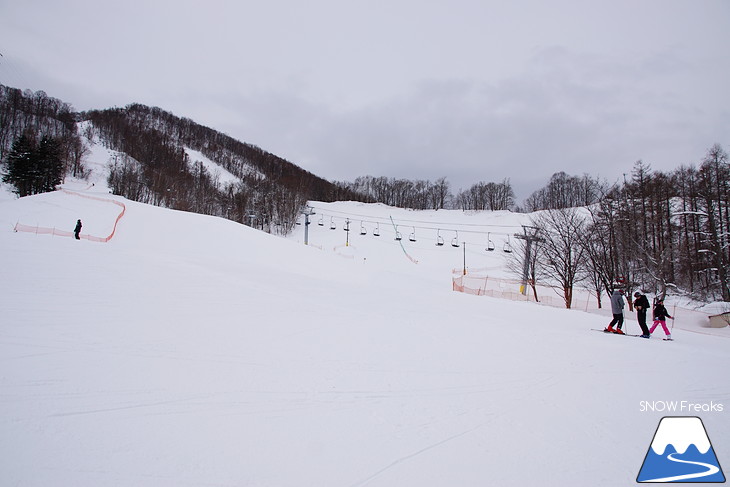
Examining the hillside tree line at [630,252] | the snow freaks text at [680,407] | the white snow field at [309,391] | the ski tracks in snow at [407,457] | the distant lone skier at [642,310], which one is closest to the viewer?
the ski tracks in snow at [407,457]

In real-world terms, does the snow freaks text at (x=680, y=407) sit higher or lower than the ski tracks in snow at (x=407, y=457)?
lower

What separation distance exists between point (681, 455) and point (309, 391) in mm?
4890

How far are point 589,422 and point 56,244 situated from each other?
24038mm

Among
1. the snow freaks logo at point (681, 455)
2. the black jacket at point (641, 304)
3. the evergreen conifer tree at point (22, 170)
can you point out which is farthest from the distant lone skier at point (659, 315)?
the evergreen conifer tree at point (22, 170)

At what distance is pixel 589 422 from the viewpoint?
15.1ft

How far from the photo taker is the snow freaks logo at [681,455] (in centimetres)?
356

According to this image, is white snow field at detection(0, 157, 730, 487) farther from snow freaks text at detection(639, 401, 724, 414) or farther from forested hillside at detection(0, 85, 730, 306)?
forested hillside at detection(0, 85, 730, 306)

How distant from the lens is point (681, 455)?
4.00 metres

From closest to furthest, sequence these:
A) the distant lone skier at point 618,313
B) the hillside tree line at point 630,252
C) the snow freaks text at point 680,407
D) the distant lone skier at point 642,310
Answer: the snow freaks text at point 680,407 < the distant lone skier at point 642,310 < the distant lone skier at point 618,313 < the hillside tree line at point 630,252

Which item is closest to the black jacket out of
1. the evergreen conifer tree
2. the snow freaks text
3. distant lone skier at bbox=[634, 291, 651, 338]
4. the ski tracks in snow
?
distant lone skier at bbox=[634, 291, 651, 338]

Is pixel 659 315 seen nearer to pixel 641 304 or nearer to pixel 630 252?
pixel 641 304

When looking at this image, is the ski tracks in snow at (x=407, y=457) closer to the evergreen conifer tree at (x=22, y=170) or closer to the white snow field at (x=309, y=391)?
the white snow field at (x=309, y=391)

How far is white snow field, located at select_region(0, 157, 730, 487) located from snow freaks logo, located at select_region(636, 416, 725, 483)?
0.43 feet

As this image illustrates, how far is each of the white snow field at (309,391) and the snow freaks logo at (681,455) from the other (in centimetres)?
13
